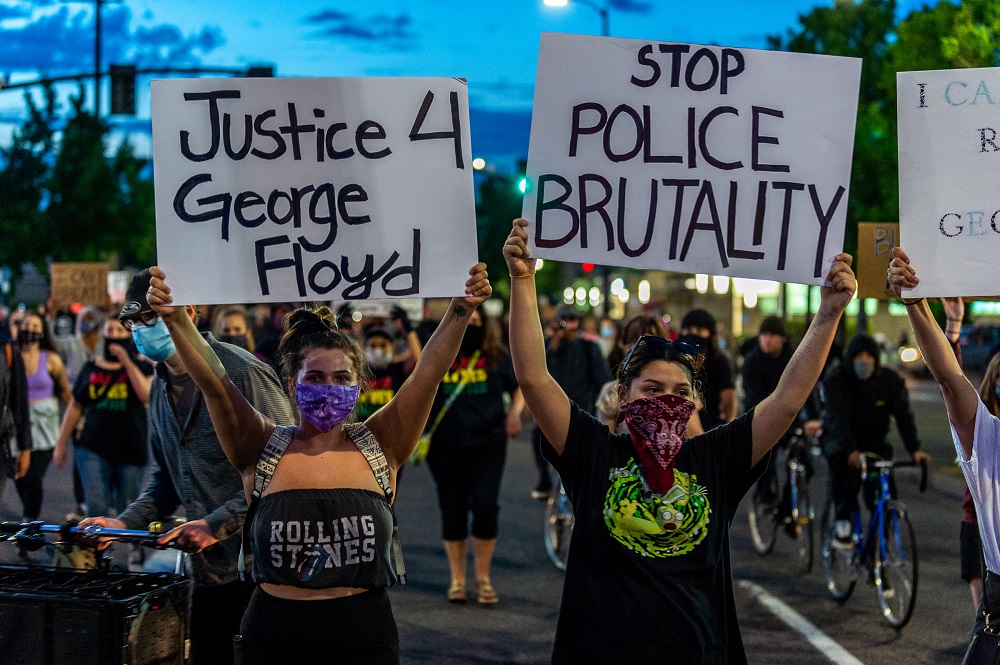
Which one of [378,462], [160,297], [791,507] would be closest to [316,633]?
[378,462]

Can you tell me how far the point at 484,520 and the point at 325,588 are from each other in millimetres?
5099

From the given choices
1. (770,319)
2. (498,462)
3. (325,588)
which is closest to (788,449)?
(770,319)

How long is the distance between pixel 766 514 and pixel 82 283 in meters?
16.8

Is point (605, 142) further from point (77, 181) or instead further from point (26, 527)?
point (77, 181)

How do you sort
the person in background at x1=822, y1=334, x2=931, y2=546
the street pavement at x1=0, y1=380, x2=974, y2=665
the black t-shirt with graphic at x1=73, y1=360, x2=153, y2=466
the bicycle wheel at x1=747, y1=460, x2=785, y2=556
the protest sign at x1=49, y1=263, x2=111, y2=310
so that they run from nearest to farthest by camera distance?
1. the street pavement at x1=0, y1=380, x2=974, y2=665
2. the person in background at x1=822, y1=334, x2=931, y2=546
3. the black t-shirt with graphic at x1=73, y1=360, x2=153, y2=466
4. the bicycle wheel at x1=747, y1=460, x2=785, y2=556
5. the protest sign at x1=49, y1=263, x2=111, y2=310

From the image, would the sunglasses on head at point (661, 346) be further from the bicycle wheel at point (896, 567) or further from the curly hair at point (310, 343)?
the bicycle wheel at point (896, 567)

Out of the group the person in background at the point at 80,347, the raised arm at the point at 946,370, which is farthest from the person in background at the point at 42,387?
the raised arm at the point at 946,370

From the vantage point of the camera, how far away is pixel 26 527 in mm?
3850

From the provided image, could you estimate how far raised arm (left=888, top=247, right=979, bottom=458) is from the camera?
3.78 metres

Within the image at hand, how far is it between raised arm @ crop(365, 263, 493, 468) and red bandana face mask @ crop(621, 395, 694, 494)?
584 mm

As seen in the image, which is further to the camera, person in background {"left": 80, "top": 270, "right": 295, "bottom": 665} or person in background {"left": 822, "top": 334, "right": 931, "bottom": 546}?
person in background {"left": 822, "top": 334, "right": 931, "bottom": 546}

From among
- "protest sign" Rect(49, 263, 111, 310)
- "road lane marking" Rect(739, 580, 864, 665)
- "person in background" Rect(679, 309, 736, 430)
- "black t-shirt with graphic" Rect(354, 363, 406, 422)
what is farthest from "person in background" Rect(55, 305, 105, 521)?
"protest sign" Rect(49, 263, 111, 310)

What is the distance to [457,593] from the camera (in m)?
8.41

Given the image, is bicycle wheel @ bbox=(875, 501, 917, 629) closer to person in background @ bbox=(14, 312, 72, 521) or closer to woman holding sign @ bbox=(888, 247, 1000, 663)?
woman holding sign @ bbox=(888, 247, 1000, 663)
